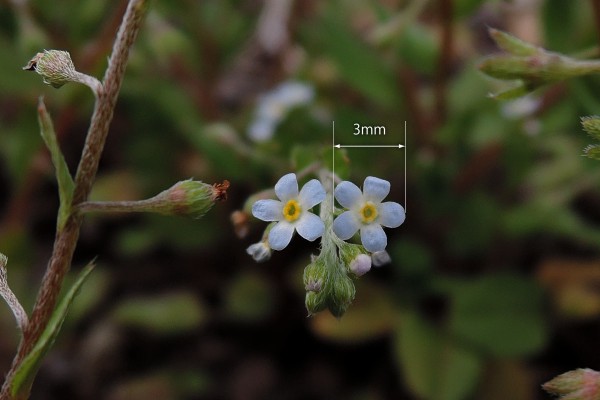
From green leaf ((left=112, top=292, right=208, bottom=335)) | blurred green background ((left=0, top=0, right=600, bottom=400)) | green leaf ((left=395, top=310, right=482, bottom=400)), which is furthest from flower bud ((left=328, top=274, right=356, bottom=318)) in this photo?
green leaf ((left=112, top=292, right=208, bottom=335))

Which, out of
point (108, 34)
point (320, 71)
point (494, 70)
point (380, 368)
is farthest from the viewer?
point (320, 71)

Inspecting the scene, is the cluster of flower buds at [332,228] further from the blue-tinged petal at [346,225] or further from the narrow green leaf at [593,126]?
the narrow green leaf at [593,126]

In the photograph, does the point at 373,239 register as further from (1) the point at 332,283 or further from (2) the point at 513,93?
(2) the point at 513,93

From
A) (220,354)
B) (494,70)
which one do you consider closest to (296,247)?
(220,354)

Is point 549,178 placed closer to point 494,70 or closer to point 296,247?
point 296,247

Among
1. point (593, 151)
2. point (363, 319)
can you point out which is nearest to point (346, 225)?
point (593, 151)

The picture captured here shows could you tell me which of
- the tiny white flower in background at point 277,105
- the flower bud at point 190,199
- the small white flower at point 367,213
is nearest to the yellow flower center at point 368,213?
the small white flower at point 367,213

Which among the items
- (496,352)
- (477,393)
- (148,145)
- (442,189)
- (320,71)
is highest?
(320,71)
